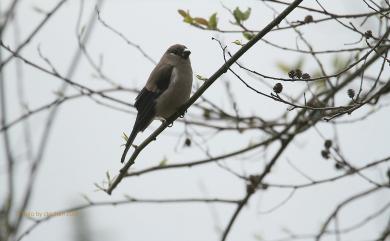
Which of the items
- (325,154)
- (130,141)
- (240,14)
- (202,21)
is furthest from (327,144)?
(130,141)

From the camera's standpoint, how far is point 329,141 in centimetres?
476

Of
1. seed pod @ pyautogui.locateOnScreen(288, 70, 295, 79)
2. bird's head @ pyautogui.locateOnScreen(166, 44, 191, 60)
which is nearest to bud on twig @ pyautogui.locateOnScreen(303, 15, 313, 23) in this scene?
seed pod @ pyautogui.locateOnScreen(288, 70, 295, 79)

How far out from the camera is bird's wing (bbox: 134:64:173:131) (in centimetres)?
524

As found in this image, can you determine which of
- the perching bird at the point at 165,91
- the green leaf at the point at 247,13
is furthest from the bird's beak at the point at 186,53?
the green leaf at the point at 247,13

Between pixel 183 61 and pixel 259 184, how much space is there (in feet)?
4.51

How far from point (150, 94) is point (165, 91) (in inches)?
8.1

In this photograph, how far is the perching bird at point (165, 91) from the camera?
512cm

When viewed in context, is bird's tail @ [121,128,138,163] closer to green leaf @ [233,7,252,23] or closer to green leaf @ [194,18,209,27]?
green leaf @ [194,18,209,27]

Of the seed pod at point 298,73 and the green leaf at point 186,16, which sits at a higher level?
the green leaf at point 186,16

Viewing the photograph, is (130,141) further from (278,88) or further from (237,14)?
(278,88)

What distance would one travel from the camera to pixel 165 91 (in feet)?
17.1

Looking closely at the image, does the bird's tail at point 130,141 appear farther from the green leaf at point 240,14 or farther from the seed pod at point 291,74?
the seed pod at point 291,74

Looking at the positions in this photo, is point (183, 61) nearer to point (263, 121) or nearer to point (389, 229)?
point (263, 121)

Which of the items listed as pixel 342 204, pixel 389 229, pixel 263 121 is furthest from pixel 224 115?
pixel 389 229
